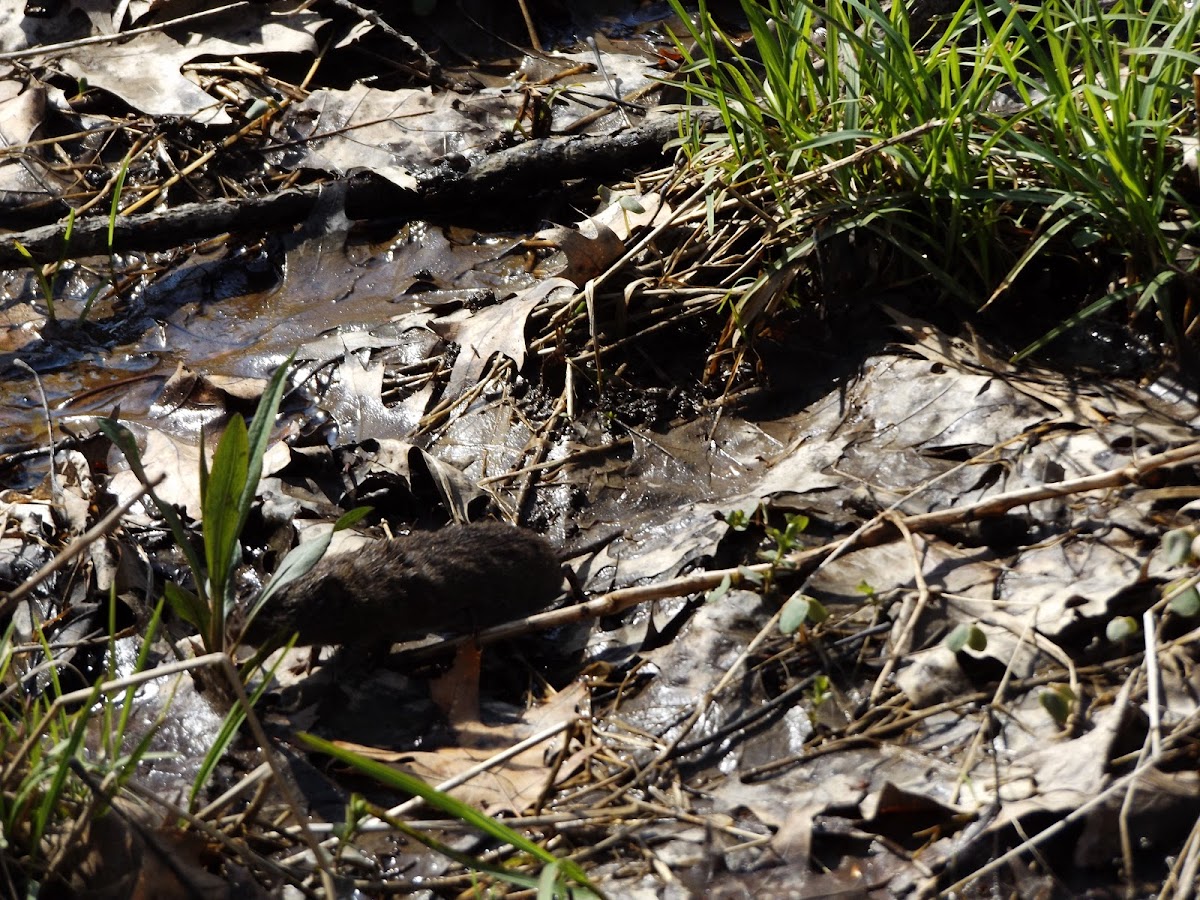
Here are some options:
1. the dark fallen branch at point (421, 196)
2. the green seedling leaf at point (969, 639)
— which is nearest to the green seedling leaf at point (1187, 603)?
the green seedling leaf at point (969, 639)

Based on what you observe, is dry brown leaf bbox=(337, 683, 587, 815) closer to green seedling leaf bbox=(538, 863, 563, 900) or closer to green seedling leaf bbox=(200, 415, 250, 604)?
green seedling leaf bbox=(538, 863, 563, 900)

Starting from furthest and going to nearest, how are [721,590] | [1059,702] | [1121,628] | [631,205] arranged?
[631,205], [721,590], [1121,628], [1059,702]

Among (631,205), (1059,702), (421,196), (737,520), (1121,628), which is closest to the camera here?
(1059,702)

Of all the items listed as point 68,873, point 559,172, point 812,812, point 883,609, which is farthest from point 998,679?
point 559,172

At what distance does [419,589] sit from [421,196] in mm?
2960

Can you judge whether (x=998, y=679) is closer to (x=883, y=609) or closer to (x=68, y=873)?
(x=883, y=609)

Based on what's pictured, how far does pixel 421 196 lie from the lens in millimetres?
5750

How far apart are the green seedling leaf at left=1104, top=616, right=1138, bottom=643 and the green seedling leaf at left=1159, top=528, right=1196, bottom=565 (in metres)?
0.17

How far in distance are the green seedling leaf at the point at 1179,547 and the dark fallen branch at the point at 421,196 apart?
11.1 feet

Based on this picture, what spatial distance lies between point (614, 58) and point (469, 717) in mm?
4881

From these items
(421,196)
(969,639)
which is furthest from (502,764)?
(421,196)

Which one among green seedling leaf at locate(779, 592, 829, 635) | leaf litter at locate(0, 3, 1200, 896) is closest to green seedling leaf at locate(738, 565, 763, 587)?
leaf litter at locate(0, 3, 1200, 896)

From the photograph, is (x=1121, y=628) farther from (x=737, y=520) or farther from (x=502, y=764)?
(x=502, y=764)

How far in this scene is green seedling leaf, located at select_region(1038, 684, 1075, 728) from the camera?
8.07 feet
